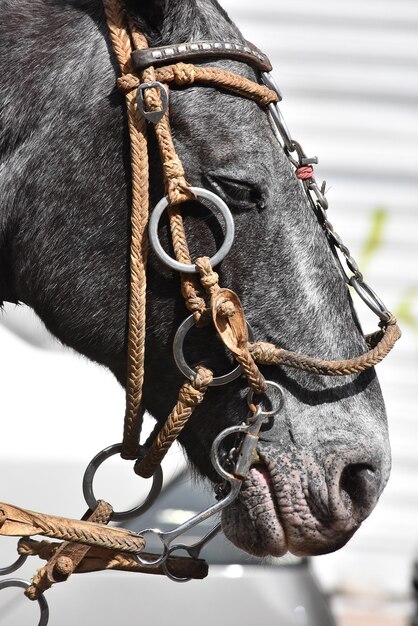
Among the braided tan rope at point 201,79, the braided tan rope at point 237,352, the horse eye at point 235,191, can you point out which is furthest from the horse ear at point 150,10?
the braided tan rope at point 237,352

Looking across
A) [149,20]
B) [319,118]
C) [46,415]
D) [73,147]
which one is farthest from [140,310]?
[319,118]

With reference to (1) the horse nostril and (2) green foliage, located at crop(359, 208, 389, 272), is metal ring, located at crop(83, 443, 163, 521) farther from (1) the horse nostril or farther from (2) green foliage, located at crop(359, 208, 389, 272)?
(2) green foliage, located at crop(359, 208, 389, 272)

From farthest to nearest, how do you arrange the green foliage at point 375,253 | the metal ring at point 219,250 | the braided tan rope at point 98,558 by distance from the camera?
the green foliage at point 375,253 → the braided tan rope at point 98,558 → the metal ring at point 219,250

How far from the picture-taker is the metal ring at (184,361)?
2.36m

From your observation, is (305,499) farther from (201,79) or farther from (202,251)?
(201,79)

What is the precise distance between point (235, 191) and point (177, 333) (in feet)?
1.12

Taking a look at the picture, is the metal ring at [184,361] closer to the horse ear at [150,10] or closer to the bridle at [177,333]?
the bridle at [177,333]

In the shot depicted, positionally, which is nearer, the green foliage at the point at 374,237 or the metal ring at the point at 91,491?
the metal ring at the point at 91,491

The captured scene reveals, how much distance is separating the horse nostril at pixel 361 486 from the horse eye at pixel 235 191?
63 cm

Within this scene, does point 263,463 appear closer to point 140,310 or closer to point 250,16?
point 140,310

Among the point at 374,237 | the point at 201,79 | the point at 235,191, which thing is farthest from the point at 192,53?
the point at 374,237

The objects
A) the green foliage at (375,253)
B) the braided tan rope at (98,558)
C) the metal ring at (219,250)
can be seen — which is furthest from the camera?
the green foliage at (375,253)

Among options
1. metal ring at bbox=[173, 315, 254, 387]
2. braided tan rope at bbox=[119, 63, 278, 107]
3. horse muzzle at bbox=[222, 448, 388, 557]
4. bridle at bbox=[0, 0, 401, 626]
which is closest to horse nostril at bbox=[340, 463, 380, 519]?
horse muzzle at bbox=[222, 448, 388, 557]

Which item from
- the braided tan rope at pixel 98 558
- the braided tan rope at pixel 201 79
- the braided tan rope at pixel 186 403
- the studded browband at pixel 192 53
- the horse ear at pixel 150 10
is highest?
the horse ear at pixel 150 10
